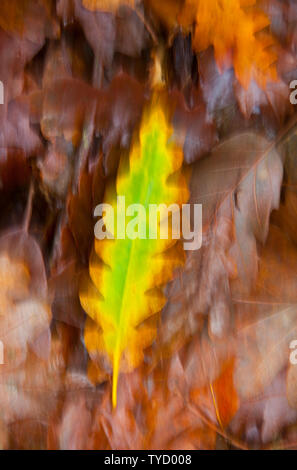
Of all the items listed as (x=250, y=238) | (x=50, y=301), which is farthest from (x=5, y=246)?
(x=250, y=238)

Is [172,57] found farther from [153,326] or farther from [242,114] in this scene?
[153,326]

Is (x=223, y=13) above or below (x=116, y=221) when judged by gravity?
above

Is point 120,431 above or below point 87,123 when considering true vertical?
below

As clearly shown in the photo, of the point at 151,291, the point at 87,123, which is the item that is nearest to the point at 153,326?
the point at 151,291

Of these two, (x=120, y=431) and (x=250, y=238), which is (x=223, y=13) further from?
(x=120, y=431)

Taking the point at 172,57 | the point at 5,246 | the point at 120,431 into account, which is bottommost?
the point at 120,431

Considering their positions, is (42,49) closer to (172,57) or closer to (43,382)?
(172,57)

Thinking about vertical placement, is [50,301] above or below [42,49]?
below
